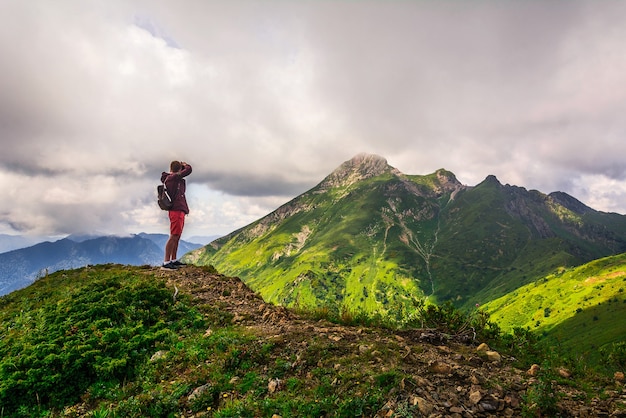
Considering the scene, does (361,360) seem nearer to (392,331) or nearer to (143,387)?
(392,331)

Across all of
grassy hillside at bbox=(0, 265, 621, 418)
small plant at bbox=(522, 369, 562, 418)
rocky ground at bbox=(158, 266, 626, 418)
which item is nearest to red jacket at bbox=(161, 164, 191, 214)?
grassy hillside at bbox=(0, 265, 621, 418)

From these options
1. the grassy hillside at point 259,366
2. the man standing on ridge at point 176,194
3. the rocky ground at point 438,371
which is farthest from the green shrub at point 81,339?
the man standing on ridge at point 176,194

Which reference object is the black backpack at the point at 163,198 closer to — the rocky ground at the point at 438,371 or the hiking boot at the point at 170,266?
the hiking boot at the point at 170,266

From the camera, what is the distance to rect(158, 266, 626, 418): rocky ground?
704cm

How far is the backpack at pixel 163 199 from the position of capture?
20078 millimetres

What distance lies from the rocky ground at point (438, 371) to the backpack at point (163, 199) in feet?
30.2

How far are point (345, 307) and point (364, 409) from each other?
7382mm

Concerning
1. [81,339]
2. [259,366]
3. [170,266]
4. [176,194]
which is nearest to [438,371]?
[259,366]

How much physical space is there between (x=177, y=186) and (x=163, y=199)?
1.14 metres

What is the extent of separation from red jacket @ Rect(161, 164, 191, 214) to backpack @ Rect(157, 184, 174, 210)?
9.4 inches

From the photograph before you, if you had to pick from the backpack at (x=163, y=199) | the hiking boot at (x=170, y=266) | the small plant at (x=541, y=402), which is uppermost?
the backpack at (x=163, y=199)

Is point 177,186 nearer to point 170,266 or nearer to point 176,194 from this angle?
point 176,194

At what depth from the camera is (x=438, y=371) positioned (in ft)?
27.6


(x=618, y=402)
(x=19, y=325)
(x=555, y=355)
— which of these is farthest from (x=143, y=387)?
(x=555, y=355)
